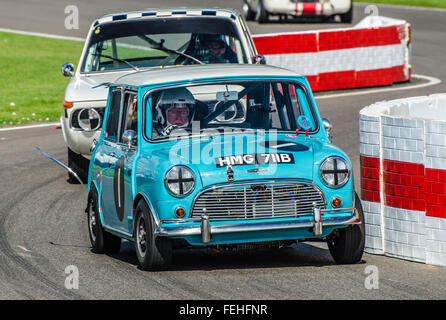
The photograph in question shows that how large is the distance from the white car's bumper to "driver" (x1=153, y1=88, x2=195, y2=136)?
23965mm

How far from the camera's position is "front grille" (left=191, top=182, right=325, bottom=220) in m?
8.54

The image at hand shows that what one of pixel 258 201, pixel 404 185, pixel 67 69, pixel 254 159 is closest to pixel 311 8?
pixel 67 69

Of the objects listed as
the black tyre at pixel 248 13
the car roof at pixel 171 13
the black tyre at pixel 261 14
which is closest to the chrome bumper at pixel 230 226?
the car roof at pixel 171 13

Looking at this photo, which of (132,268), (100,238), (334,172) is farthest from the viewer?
(100,238)

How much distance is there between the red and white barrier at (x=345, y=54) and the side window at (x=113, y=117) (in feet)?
37.1

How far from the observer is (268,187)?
8586 millimetres

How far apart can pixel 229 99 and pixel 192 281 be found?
5.99 ft

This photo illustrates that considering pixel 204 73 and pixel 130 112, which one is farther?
pixel 130 112

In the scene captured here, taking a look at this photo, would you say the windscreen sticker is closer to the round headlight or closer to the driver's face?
the driver's face

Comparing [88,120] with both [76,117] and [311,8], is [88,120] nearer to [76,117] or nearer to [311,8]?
[76,117]

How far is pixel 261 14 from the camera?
3397 centimetres

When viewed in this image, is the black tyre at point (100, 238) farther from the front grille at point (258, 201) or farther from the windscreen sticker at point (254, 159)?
the windscreen sticker at point (254, 159)

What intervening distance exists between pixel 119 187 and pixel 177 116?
0.77 m

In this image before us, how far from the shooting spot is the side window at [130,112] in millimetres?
9516
